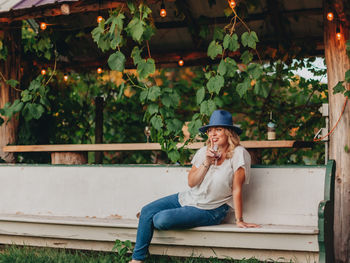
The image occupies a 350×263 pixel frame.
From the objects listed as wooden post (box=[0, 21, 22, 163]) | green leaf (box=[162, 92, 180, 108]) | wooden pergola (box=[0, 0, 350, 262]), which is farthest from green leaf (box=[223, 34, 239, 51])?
wooden post (box=[0, 21, 22, 163])

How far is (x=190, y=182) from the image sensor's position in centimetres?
351

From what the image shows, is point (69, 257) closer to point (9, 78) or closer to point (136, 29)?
point (136, 29)

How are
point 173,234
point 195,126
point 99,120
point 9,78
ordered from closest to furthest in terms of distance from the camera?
point 173,234
point 195,126
point 9,78
point 99,120

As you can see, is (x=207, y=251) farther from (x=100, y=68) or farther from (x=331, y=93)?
(x=100, y=68)

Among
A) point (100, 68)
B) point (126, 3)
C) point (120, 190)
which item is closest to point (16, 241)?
point (120, 190)

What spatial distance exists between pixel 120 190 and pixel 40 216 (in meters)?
0.81

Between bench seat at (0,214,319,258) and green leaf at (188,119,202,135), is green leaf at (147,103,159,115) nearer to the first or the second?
green leaf at (188,119,202,135)

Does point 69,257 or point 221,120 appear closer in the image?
point 221,120

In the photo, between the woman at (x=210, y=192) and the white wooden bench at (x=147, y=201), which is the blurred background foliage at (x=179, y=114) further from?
the woman at (x=210, y=192)

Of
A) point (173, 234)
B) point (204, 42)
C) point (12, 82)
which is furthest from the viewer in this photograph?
point (204, 42)

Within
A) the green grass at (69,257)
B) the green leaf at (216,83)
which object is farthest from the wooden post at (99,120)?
the green leaf at (216,83)

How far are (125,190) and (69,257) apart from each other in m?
0.79

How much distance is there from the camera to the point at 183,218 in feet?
10.9

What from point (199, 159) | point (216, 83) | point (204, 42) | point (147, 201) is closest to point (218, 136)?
point (199, 159)
